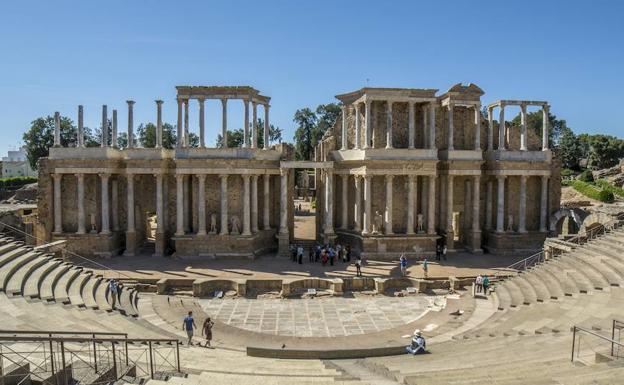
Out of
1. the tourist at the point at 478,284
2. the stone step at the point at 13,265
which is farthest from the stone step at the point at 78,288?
the tourist at the point at 478,284

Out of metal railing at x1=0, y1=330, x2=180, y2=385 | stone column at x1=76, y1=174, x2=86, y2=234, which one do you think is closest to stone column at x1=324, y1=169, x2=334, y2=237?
stone column at x1=76, y1=174, x2=86, y2=234

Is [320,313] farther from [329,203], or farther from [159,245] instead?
[159,245]

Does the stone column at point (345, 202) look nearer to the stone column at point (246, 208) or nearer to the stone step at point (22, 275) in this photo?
the stone column at point (246, 208)

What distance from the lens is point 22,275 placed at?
17.7 metres

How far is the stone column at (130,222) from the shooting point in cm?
3291

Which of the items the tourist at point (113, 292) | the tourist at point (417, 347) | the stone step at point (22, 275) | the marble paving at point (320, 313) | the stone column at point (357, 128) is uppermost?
the stone column at point (357, 128)

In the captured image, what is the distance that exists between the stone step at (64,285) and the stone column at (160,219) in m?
10.8

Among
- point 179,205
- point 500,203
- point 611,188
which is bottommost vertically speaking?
point 179,205

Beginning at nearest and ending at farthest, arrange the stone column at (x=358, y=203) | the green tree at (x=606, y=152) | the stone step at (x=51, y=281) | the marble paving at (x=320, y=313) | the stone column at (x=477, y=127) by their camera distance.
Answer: the stone step at (x=51, y=281)
the marble paving at (x=320, y=313)
the stone column at (x=358, y=203)
the stone column at (x=477, y=127)
the green tree at (x=606, y=152)

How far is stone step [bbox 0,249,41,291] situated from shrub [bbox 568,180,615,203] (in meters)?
46.4

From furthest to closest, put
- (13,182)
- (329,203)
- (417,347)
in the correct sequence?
(13,182) < (329,203) < (417,347)

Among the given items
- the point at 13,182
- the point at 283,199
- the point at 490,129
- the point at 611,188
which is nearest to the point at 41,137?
the point at 13,182

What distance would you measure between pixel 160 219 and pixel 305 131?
4647 centimetres

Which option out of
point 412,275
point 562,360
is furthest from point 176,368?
point 412,275
